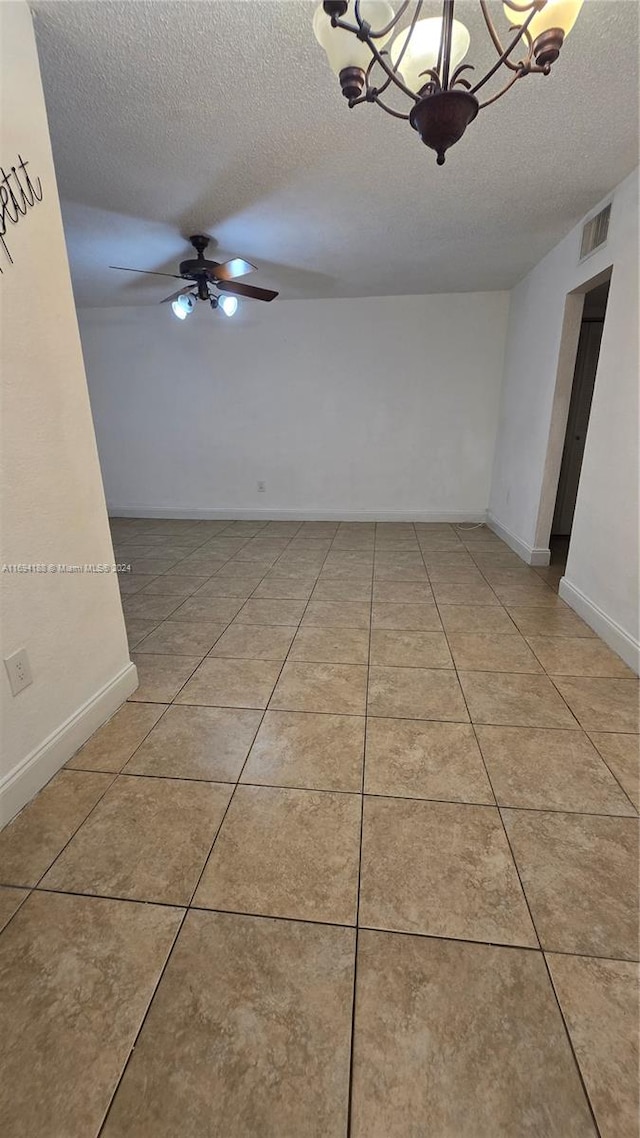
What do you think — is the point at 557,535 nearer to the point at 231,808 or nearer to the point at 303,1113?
the point at 231,808

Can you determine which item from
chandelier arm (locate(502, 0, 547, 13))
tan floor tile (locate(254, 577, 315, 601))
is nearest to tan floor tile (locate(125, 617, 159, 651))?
tan floor tile (locate(254, 577, 315, 601))

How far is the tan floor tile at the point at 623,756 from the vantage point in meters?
1.51

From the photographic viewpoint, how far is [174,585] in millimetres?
3426

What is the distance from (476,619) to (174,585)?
221 centimetres

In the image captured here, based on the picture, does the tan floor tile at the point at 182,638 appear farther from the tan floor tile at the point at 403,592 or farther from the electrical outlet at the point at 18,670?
the tan floor tile at the point at 403,592

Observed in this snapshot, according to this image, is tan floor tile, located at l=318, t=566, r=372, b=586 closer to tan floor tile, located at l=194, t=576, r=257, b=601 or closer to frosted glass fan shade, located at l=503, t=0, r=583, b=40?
tan floor tile, located at l=194, t=576, r=257, b=601

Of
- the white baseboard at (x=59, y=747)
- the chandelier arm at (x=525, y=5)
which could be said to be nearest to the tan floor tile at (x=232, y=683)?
the white baseboard at (x=59, y=747)

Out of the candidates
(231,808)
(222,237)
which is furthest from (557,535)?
(231,808)

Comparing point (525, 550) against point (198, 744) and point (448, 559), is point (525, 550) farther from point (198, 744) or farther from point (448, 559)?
point (198, 744)

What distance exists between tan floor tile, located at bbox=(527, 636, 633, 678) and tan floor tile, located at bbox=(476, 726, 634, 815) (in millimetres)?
522

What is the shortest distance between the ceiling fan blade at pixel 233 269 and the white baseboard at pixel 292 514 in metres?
2.77

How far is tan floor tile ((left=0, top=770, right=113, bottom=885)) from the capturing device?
1.26 metres

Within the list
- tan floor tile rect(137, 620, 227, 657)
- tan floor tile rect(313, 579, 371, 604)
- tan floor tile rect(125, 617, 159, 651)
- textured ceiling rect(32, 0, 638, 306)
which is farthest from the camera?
tan floor tile rect(313, 579, 371, 604)

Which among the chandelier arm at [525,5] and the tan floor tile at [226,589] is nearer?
the chandelier arm at [525,5]
